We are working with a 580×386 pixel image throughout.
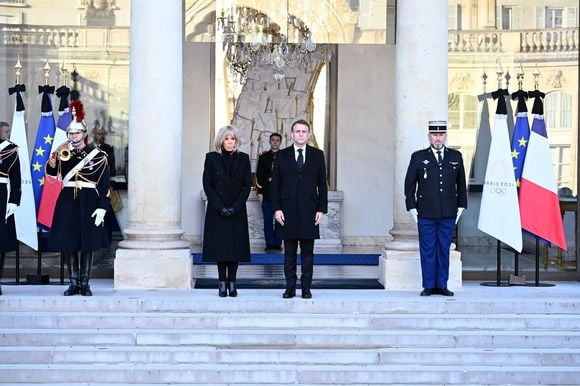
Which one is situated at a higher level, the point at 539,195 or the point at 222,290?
the point at 539,195

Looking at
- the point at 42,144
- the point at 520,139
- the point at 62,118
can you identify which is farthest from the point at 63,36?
the point at 520,139

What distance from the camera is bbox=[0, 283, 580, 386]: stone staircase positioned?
10.6 m

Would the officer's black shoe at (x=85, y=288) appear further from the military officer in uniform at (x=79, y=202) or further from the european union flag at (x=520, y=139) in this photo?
the european union flag at (x=520, y=139)

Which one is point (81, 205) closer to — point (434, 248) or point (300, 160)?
point (300, 160)

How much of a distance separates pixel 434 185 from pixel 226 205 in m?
2.06

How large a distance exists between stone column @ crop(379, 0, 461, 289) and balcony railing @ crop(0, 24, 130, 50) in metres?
3.81

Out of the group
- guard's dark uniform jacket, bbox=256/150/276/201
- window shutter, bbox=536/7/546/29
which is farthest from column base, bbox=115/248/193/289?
window shutter, bbox=536/7/546/29

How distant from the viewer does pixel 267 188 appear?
17.0 metres

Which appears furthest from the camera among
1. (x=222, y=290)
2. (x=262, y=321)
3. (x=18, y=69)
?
(x=18, y=69)

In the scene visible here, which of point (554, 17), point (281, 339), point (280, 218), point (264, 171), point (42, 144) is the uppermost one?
point (554, 17)

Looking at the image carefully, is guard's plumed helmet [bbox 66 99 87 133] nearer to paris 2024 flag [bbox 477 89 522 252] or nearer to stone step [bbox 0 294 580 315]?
stone step [bbox 0 294 580 315]

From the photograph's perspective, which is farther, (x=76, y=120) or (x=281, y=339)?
(x=76, y=120)

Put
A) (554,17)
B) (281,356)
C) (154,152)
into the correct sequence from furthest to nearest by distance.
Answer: (554,17) < (154,152) < (281,356)

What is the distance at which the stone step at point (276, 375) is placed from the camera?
1054cm
